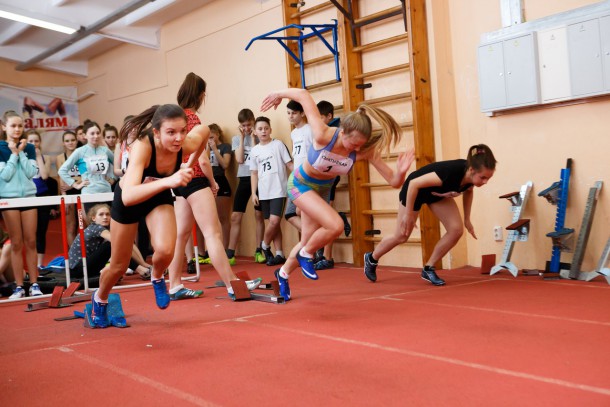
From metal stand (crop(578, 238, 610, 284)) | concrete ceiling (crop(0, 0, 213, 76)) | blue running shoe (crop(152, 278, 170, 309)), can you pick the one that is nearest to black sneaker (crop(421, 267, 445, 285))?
metal stand (crop(578, 238, 610, 284))

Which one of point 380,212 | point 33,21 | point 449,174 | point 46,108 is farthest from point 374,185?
point 46,108

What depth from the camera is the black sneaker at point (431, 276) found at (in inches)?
229

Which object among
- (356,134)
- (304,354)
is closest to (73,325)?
(304,354)

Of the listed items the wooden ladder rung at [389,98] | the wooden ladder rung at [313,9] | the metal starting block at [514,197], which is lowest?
the metal starting block at [514,197]

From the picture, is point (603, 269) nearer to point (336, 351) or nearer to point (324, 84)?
point (336, 351)

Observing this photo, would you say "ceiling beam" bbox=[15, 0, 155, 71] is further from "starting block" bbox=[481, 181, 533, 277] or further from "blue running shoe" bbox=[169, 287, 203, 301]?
"starting block" bbox=[481, 181, 533, 277]

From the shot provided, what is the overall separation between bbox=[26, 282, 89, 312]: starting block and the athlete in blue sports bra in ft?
6.17

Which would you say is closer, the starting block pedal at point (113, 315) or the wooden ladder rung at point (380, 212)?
the starting block pedal at point (113, 315)

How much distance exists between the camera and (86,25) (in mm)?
11141

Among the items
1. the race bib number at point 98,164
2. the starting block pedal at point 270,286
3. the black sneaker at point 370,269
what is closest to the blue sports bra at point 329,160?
the starting block pedal at point 270,286

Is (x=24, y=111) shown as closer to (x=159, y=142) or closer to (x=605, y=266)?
(x=159, y=142)

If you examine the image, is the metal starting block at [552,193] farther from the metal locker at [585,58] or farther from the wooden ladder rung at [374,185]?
the wooden ladder rung at [374,185]

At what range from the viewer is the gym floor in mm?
2832

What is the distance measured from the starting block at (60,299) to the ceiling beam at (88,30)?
527 cm
